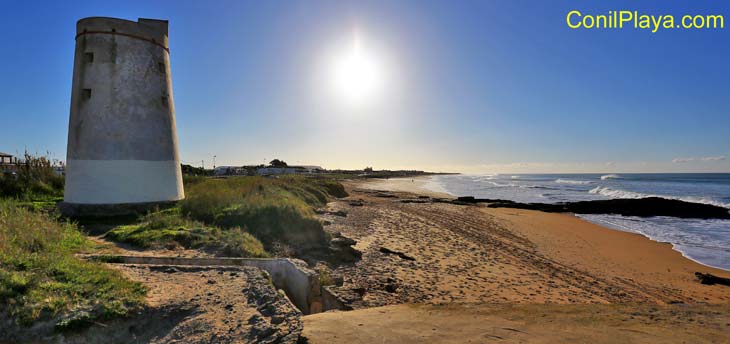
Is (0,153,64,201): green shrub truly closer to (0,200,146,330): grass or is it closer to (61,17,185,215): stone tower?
(61,17,185,215): stone tower

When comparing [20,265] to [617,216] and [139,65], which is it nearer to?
[139,65]

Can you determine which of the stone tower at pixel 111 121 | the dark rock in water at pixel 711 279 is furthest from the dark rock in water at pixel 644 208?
the stone tower at pixel 111 121

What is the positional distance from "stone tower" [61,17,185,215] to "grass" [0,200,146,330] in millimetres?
6156

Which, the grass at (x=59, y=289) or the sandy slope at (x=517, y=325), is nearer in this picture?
the grass at (x=59, y=289)

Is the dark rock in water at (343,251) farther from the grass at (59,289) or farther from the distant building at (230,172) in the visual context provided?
the distant building at (230,172)

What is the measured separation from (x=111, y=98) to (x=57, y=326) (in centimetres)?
960

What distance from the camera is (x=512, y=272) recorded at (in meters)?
9.73

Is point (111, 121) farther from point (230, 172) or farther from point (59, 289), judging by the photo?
point (230, 172)

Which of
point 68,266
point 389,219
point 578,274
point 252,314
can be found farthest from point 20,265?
point 389,219

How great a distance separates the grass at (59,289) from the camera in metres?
3.81

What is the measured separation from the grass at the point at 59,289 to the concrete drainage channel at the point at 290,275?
3.87 feet

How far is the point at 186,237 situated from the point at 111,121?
547cm

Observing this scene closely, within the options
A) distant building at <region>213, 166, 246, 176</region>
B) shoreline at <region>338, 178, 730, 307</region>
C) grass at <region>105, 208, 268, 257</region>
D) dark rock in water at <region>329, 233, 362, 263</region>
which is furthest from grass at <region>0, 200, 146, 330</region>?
distant building at <region>213, 166, 246, 176</region>

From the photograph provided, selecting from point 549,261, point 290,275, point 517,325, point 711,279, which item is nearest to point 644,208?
point 711,279
